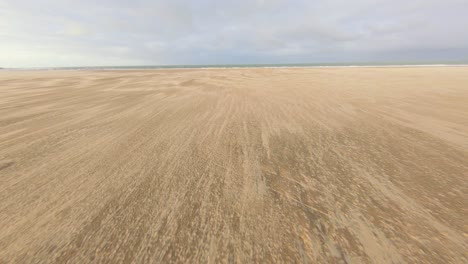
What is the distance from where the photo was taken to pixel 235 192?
2211 mm

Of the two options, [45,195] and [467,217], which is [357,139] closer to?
[467,217]

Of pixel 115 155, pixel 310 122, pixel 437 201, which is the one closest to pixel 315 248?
pixel 437 201

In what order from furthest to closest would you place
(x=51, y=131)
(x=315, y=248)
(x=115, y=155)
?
(x=51, y=131) → (x=115, y=155) → (x=315, y=248)

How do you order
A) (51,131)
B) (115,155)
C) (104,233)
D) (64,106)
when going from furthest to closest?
(64,106)
(51,131)
(115,155)
(104,233)

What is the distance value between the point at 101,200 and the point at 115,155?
3.98 feet

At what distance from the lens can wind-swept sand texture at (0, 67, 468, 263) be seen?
59.9 inches

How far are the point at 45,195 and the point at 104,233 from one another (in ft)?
3.79

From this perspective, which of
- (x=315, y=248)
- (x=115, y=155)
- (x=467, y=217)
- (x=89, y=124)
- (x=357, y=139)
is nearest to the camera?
(x=315, y=248)

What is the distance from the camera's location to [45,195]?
2.16 metres

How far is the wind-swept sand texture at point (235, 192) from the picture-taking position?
152 cm

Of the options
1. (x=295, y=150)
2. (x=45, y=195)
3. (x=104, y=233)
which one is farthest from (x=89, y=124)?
(x=295, y=150)

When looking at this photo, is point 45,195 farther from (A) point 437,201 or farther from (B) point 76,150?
(A) point 437,201

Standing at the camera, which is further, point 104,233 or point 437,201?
point 437,201

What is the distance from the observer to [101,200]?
6.80 ft
